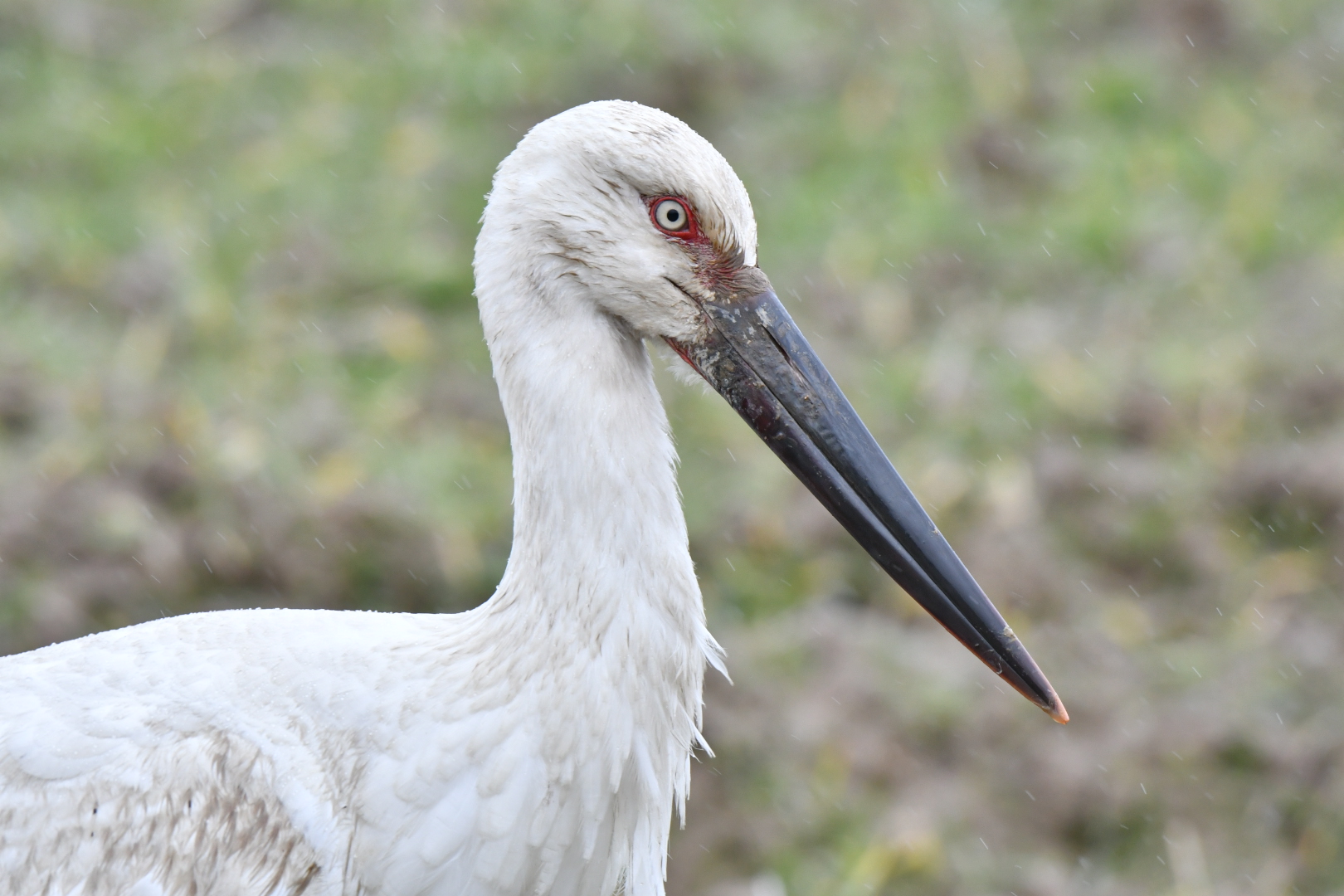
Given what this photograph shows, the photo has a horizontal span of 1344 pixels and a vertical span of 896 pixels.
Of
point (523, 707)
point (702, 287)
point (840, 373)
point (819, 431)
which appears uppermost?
point (840, 373)

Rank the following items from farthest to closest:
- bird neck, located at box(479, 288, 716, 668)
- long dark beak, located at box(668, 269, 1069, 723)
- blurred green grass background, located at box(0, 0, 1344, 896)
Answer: blurred green grass background, located at box(0, 0, 1344, 896), long dark beak, located at box(668, 269, 1069, 723), bird neck, located at box(479, 288, 716, 668)

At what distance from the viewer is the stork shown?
2.70m

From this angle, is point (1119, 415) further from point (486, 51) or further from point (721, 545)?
point (486, 51)

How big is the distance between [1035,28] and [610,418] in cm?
673

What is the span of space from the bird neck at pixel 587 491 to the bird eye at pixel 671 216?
20 centimetres

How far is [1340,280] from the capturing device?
271 inches

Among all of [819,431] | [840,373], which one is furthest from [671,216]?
[840,373]

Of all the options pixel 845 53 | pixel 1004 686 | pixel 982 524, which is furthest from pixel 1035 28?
pixel 1004 686

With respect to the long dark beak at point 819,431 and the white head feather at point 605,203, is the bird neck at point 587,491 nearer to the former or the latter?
the white head feather at point 605,203

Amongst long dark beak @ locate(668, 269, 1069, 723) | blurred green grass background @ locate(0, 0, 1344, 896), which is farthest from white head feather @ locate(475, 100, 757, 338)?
blurred green grass background @ locate(0, 0, 1344, 896)

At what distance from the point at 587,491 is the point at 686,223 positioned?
521 mm

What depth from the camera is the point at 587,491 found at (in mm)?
2666

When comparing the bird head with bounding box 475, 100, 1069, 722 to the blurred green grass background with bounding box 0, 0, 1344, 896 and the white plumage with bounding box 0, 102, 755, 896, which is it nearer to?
the white plumage with bounding box 0, 102, 755, 896

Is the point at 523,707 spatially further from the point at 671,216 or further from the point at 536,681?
the point at 671,216
